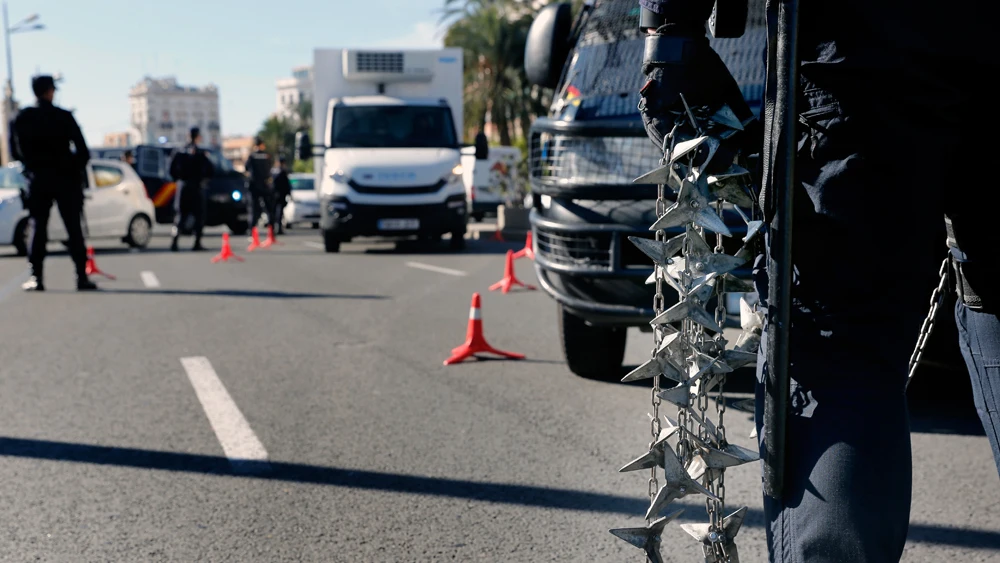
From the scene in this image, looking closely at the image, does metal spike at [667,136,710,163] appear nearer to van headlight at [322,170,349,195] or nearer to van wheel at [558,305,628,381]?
van wheel at [558,305,628,381]

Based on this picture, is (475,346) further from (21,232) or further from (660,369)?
(21,232)

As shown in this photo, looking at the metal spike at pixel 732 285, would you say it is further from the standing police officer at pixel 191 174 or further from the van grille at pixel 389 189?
the standing police officer at pixel 191 174

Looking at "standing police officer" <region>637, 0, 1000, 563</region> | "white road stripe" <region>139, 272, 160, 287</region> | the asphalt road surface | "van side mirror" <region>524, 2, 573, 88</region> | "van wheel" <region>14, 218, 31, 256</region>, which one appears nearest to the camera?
"standing police officer" <region>637, 0, 1000, 563</region>

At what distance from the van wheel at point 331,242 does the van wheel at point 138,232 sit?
4.32 m

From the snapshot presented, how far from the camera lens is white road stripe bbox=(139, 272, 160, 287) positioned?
1139cm

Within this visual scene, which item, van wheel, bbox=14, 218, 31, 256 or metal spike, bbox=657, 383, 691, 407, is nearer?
metal spike, bbox=657, 383, 691, 407

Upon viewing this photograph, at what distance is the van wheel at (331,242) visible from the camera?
1578 centimetres

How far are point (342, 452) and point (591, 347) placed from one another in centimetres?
170

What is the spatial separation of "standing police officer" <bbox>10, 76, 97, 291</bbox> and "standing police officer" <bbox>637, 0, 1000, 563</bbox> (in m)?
9.50

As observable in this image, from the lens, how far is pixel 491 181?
27.5 metres

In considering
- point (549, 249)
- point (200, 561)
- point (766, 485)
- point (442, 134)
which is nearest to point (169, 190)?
point (442, 134)

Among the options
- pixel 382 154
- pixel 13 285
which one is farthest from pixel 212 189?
pixel 13 285

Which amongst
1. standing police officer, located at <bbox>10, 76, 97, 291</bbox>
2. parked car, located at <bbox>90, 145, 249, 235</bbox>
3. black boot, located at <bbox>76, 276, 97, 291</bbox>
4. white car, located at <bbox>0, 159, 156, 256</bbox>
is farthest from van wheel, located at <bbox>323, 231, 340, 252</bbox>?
parked car, located at <bbox>90, 145, 249, 235</bbox>

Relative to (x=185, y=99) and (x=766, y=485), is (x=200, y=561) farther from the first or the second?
(x=185, y=99)
